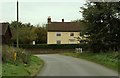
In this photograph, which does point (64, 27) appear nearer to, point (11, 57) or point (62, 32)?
point (62, 32)

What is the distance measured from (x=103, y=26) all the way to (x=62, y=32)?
157ft

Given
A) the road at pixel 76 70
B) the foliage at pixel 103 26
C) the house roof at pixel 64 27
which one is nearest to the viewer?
the road at pixel 76 70

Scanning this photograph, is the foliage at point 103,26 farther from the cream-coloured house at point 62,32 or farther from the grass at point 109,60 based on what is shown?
the cream-coloured house at point 62,32

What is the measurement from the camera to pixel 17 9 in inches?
1470

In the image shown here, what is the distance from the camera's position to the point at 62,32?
9688cm

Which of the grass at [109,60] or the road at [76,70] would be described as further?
the grass at [109,60]

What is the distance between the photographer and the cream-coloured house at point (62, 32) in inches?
3802

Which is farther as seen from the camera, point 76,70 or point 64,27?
point 64,27

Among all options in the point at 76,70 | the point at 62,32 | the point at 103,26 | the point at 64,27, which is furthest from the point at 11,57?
the point at 64,27

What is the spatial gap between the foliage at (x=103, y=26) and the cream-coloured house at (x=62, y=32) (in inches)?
1826

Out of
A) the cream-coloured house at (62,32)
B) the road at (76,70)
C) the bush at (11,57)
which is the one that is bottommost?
the road at (76,70)

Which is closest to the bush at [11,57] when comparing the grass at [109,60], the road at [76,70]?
the road at [76,70]

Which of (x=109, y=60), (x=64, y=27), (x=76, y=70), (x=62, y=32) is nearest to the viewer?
(x=76, y=70)

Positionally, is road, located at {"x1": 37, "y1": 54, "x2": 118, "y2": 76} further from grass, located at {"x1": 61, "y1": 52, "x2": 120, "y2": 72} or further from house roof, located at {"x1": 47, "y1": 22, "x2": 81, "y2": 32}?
house roof, located at {"x1": 47, "y1": 22, "x2": 81, "y2": 32}
